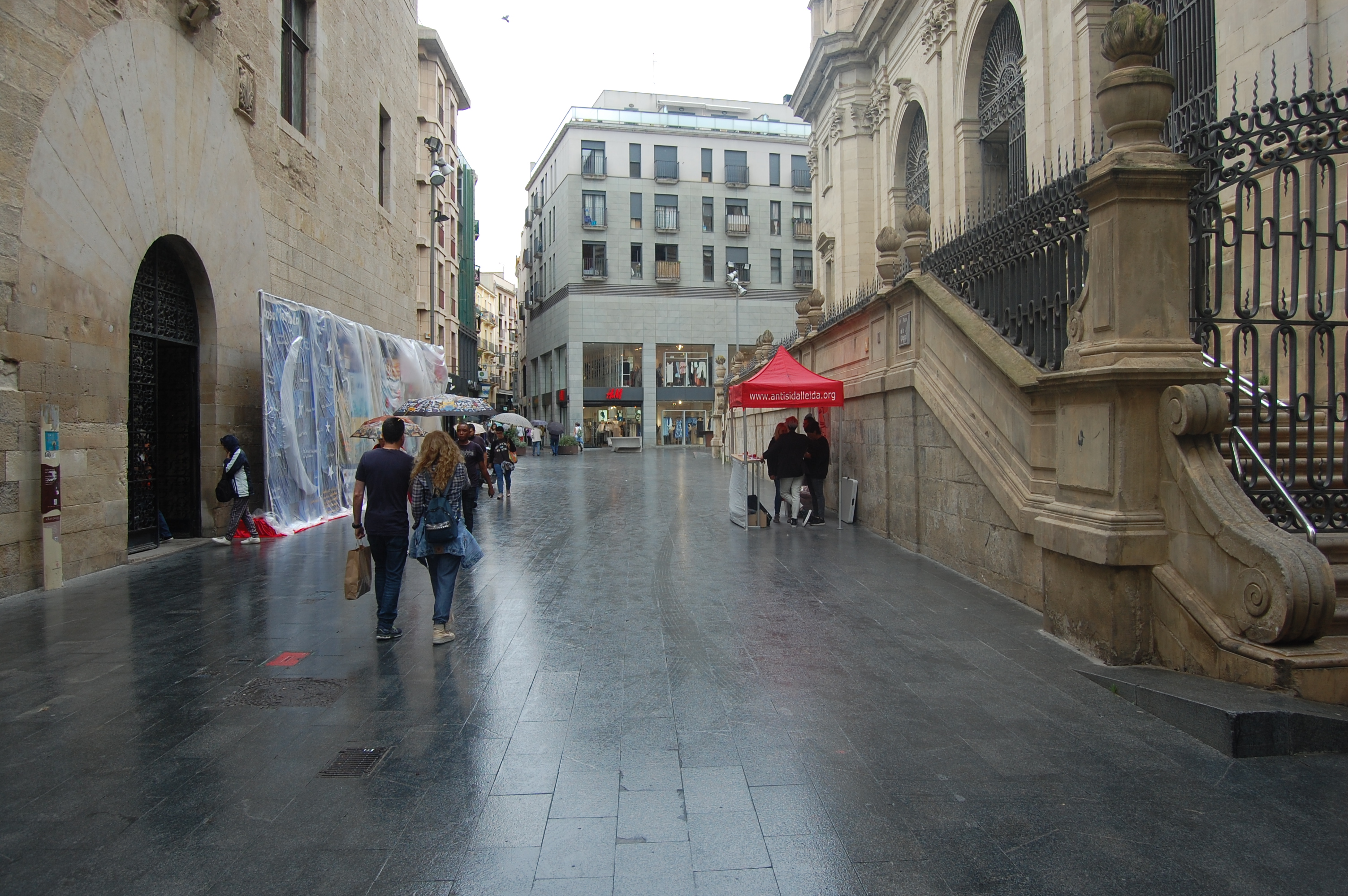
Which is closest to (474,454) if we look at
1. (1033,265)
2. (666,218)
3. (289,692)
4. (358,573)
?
(358,573)

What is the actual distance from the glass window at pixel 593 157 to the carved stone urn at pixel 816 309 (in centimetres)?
3973

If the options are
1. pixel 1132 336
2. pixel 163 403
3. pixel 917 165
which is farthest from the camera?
pixel 917 165

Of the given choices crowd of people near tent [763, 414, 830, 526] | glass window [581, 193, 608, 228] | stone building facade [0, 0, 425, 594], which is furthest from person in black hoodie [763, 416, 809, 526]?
glass window [581, 193, 608, 228]

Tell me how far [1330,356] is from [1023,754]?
3.47 meters

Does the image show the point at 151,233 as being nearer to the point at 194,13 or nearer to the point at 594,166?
the point at 194,13

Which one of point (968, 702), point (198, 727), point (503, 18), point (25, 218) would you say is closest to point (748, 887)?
point (968, 702)

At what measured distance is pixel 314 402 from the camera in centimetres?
1429

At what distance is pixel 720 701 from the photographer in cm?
473

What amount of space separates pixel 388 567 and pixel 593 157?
173 ft

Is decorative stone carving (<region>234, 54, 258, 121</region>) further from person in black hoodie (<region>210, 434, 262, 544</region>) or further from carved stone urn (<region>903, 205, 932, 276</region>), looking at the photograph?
carved stone urn (<region>903, 205, 932, 276</region>)

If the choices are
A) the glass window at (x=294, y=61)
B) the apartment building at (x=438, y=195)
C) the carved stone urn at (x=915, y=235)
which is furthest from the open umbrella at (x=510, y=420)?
the carved stone urn at (x=915, y=235)

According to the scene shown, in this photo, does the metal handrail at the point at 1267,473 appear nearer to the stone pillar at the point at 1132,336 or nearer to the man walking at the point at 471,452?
the stone pillar at the point at 1132,336

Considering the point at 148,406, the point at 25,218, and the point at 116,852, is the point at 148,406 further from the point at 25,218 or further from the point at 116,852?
the point at 116,852

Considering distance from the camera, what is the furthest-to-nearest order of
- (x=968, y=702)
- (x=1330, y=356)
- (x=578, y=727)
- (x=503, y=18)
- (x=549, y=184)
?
(x=549, y=184)
(x=503, y=18)
(x=1330, y=356)
(x=968, y=702)
(x=578, y=727)
